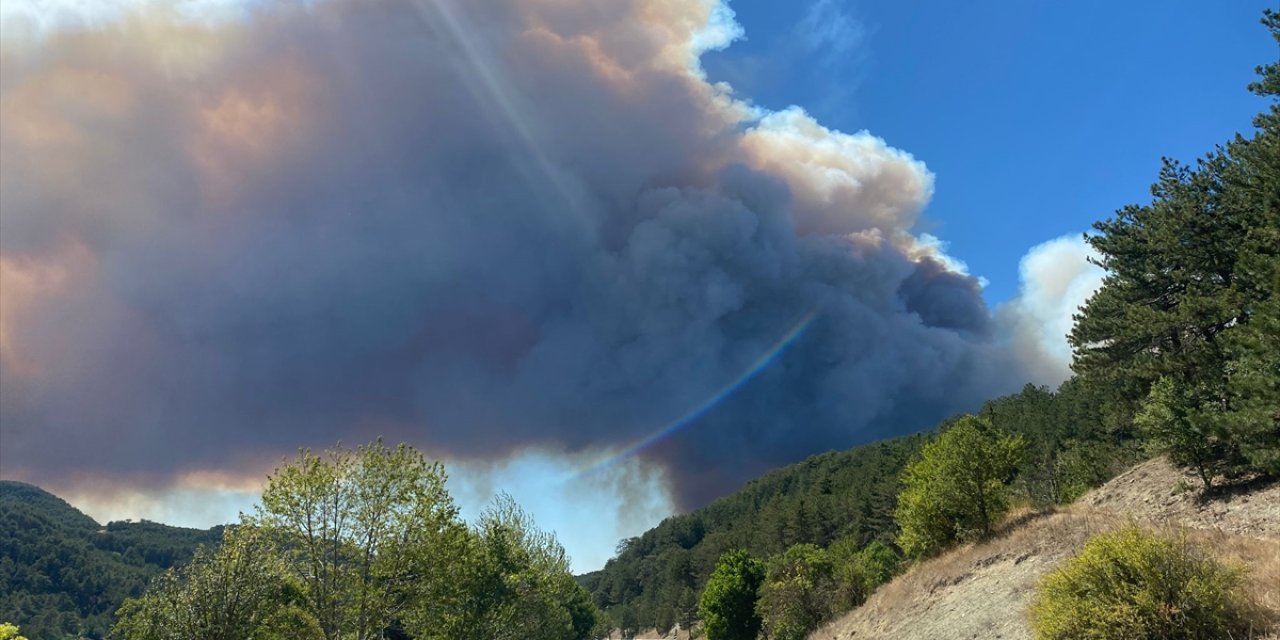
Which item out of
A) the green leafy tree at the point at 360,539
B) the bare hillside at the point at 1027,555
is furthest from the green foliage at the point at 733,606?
the green leafy tree at the point at 360,539

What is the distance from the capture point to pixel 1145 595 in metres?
13.2

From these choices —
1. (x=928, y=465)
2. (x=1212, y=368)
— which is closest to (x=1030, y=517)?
(x=928, y=465)

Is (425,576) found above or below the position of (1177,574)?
above

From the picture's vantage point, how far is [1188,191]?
1515 inches

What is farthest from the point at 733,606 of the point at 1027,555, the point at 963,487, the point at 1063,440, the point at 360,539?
the point at 360,539

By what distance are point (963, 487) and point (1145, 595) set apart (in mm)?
22751

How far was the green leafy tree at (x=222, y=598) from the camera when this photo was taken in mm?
17344

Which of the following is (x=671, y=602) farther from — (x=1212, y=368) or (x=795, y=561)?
(x=1212, y=368)

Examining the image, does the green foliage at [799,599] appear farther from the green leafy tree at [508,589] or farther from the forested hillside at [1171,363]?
the green leafy tree at [508,589]

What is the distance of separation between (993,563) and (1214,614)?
1753cm

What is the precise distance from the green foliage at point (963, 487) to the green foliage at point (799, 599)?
21427 millimetres

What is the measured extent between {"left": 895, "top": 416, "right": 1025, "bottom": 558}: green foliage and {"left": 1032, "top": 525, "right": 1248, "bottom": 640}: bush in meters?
20.4

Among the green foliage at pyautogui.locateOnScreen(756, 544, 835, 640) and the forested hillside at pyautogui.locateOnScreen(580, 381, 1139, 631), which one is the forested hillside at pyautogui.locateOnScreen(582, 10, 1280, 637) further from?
the forested hillside at pyautogui.locateOnScreen(580, 381, 1139, 631)

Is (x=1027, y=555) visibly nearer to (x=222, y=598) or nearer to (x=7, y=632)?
(x=222, y=598)
